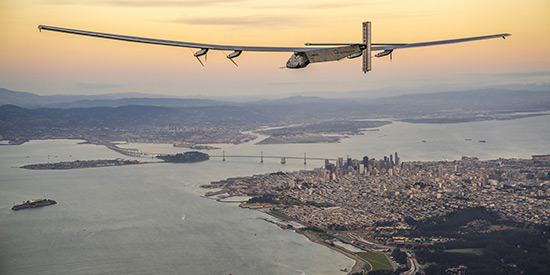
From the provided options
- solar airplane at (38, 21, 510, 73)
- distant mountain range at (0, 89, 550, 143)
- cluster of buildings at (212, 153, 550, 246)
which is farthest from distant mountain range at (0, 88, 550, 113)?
solar airplane at (38, 21, 510, 73)

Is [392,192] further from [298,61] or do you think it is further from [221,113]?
[221,113]

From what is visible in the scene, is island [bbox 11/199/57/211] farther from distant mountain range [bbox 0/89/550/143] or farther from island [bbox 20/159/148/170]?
distant mountain range [bbox 0/89/550/143]

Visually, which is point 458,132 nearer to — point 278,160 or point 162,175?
point 278,160

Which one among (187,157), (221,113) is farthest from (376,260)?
(221,113)

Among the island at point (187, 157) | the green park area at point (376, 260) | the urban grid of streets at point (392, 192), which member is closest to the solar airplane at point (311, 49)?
the green park area at point (376, 260)

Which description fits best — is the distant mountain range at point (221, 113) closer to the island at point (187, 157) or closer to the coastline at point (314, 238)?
the island at point (187, 157)

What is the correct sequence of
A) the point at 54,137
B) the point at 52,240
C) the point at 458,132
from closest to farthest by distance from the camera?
1. the point at 52,240
2. the point at 54,137
3. the point at 458,132

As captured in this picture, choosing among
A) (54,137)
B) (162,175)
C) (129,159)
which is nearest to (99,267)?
(162,175)
